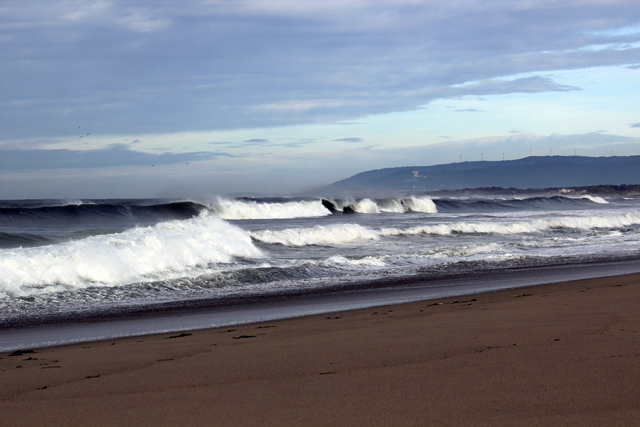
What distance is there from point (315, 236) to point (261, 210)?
23.5m

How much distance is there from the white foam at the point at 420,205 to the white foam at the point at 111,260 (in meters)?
41.2

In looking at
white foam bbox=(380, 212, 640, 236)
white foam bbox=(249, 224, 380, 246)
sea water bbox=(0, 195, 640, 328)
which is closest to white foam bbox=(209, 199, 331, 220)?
white foam bbox=(380, 212, 640, 236)

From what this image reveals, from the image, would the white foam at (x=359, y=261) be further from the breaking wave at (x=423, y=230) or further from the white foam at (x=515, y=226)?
the white foam at (x=515, y=226)

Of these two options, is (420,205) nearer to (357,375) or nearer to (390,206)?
(390,206)

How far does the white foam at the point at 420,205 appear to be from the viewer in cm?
5572

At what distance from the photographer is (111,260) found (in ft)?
39.6

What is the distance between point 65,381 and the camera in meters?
4.31

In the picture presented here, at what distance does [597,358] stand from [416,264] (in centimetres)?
1062

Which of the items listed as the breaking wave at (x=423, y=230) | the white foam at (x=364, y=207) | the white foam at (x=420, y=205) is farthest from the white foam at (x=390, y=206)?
the breaking wave at (x=423, y=230)

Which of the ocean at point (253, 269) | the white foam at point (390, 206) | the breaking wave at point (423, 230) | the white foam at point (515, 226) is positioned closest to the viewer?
the ocean at point (253, 269)

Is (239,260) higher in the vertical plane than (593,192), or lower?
higher

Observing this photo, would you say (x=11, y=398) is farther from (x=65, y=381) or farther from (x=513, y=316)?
(x=513, y=316)

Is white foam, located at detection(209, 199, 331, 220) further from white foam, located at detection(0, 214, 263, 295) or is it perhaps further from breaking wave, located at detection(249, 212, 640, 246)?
white foam, located at detection(0, 214, 263, 295)

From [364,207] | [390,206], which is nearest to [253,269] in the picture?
[364,207]
